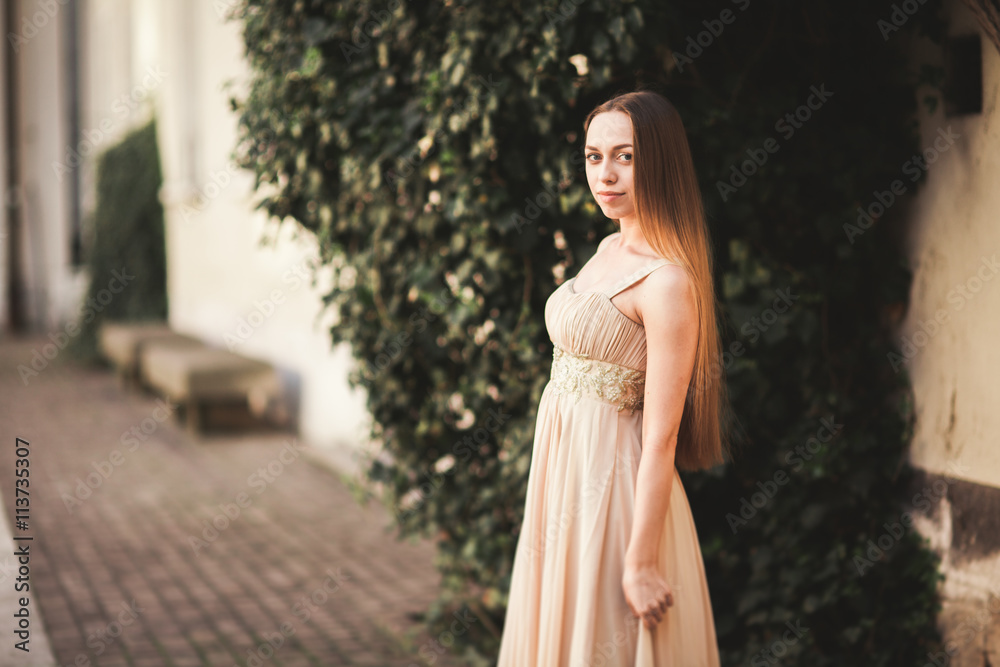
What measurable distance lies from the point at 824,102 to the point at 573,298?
175 cm

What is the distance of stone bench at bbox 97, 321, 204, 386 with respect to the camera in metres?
11.9

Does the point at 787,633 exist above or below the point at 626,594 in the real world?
below

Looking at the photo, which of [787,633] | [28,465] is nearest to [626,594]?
[787,633]

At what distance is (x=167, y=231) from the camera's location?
587 inches

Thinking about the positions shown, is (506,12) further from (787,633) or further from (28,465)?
(28,465)

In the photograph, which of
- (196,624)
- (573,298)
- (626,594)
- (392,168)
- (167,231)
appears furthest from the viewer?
(167,231)
